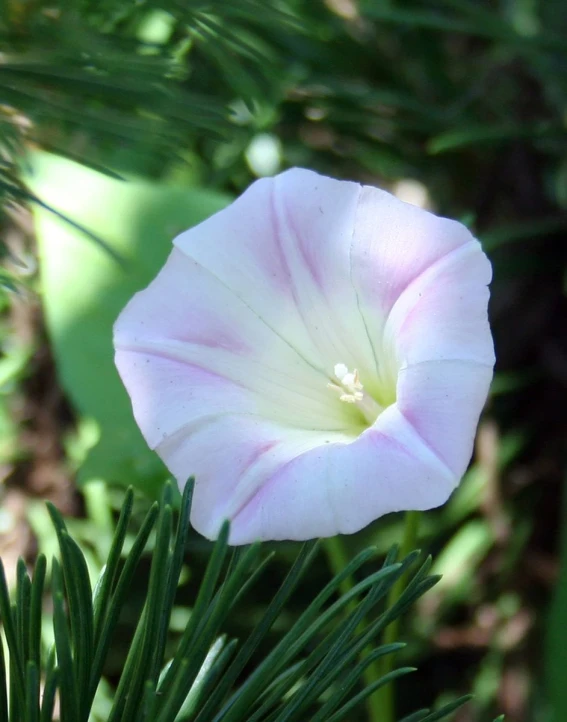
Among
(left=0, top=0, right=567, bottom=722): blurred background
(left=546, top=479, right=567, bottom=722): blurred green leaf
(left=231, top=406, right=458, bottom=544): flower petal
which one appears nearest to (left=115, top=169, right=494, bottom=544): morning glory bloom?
(left=231, top=406, right=458, bottom=544): flower petal

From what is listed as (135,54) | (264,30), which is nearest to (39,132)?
(135,54)

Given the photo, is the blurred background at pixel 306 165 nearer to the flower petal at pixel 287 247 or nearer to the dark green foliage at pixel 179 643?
the flower petal at pixel 287 247

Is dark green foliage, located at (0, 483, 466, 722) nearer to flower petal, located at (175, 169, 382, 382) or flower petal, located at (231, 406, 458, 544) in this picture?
flower petal, located at (231, 406, 458, 544)

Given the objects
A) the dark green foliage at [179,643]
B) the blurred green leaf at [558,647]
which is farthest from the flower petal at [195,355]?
the blurred green leaf at [558,647]

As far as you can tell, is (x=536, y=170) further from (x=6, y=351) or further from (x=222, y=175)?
(x=6, y=351)

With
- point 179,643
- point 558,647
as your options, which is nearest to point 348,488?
point 179,643

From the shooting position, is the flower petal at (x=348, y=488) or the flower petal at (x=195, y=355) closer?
the flower petal at (x=348, y=488)

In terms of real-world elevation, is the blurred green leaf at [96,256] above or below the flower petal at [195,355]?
below
